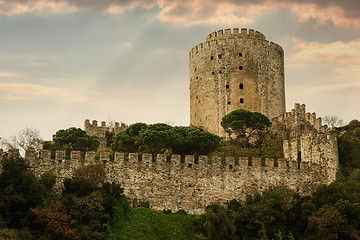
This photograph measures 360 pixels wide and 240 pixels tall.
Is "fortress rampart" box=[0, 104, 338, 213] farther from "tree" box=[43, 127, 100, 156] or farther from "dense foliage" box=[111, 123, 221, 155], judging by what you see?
"tree" box=[43, 127, 100, 156]

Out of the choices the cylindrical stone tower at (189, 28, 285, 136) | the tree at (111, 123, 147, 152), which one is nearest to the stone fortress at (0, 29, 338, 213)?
the tree at (111, 123, 147, 152)

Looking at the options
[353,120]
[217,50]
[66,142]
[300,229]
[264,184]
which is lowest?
[300,229]

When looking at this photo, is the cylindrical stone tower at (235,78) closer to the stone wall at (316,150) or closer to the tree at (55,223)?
the stone wall at (316,150)

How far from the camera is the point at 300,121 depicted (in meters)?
40.8

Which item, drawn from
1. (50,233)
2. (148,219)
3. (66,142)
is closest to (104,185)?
(148,219)

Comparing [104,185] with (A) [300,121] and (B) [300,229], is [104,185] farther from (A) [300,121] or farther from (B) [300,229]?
(A) [300,121]

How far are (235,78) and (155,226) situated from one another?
25.6 m

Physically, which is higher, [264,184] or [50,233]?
[264,184]

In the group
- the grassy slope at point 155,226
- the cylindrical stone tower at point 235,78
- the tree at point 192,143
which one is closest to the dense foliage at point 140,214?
the grassy slope at point 155,226

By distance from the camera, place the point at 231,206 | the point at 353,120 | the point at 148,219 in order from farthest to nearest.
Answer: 1. the point at 353,120
2. the point at 231,206
3. the point at 148,219

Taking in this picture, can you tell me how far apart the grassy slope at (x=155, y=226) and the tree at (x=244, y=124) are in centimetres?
1512

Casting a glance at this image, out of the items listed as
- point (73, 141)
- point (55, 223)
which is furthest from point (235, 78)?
point (55, 223)

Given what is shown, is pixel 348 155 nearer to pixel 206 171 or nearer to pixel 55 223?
pixel 206 171

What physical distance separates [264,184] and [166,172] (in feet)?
20.8
